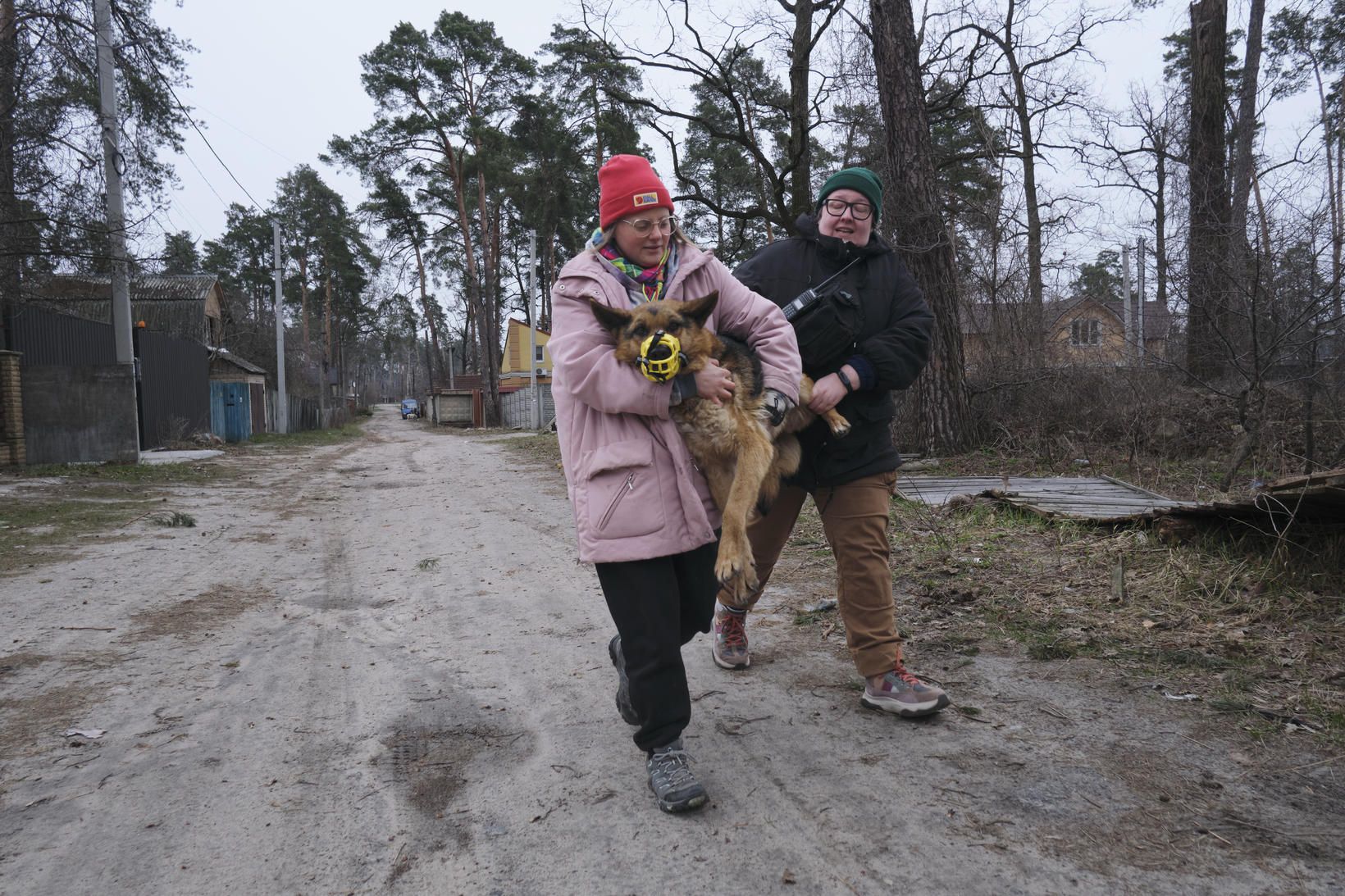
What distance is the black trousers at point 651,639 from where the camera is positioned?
8.11 ft

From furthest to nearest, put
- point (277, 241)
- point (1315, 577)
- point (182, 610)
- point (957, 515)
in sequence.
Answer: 1. point (277, 241)
2. point (957, 515)
3. point (182, 610)
4. point (1315, 577)

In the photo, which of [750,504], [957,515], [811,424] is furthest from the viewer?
[957,515]

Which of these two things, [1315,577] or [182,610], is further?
[182,610]

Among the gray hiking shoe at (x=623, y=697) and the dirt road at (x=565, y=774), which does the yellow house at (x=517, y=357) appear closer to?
the dirt road at (x=565, y=774)

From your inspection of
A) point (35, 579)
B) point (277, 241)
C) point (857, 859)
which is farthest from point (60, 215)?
point (277, 241)

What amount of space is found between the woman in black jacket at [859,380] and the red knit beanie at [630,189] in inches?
32.0

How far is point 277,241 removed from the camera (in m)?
29.4

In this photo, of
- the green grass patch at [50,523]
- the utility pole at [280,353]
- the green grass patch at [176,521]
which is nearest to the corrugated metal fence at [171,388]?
the utility pole at [280,353]

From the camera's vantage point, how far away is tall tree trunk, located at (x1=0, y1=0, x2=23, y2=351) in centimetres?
1155

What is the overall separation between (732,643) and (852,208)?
2.03 m

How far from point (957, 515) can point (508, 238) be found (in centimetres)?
3773

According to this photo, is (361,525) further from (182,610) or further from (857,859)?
(857,859)

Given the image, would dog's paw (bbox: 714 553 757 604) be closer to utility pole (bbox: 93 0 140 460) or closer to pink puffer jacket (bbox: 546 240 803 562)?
pink puffer jacket (bbox: 546 240 803 562)

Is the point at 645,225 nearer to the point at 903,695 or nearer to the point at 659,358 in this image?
the point at 659,358
